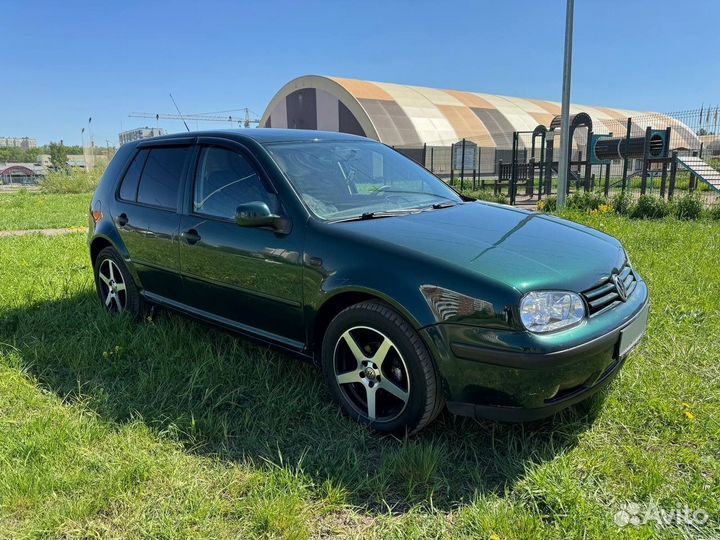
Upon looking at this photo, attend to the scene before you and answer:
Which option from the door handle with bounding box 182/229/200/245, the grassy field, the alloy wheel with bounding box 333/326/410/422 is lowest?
the grassy field

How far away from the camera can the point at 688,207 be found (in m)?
9.88

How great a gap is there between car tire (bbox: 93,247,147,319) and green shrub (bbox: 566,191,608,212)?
356 inches

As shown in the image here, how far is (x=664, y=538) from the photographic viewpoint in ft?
6.72

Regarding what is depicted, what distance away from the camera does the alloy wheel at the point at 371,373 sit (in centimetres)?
267

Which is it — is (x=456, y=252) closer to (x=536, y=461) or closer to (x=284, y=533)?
(x=536, y=461)

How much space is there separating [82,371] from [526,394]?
2930mm

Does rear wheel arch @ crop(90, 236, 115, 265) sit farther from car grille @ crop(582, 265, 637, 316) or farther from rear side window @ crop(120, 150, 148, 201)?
car grille @ crop(582, 265, 637, 316)

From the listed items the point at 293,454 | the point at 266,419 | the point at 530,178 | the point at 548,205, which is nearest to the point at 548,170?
the point at 530,178

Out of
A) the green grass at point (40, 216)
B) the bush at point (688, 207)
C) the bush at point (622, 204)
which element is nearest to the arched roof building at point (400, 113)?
the green grass at point (40, 216)

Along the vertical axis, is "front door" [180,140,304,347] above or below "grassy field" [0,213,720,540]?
above

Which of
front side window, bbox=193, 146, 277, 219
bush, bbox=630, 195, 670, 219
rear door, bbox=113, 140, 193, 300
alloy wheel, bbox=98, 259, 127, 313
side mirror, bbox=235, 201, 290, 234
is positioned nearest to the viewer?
side mirror, bbox=235, 201, 290, 234

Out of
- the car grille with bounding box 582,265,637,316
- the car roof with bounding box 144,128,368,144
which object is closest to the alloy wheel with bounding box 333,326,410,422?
the car grille with bounding box 582,265,637,316

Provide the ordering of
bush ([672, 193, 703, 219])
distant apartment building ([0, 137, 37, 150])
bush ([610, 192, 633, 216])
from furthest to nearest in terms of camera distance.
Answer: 1. distant apartment building ([0, 137, 37, 150])
2. bush ([610, 192, 633, 216])
3. bush ([672, 193, 703, 219])

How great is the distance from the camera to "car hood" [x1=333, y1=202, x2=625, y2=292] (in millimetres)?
2471
